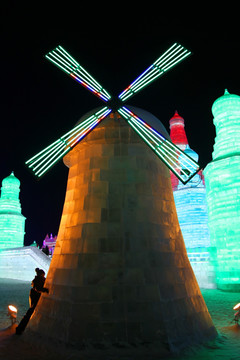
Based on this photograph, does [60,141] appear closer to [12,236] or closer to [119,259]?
[119,259]

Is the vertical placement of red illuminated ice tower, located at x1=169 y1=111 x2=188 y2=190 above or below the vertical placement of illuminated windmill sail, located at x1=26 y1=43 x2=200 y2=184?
above

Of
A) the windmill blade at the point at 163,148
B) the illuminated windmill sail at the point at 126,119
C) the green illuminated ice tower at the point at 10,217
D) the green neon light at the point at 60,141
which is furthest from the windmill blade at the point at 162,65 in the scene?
the green illuminated ice tower at the point at 10,217

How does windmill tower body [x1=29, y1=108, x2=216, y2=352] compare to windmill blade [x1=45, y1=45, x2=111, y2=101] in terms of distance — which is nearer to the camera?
windmill tower body [x1=29, y1=108, x2=216, y2=352]

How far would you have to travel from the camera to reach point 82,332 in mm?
5449

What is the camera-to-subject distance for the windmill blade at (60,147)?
7.33m

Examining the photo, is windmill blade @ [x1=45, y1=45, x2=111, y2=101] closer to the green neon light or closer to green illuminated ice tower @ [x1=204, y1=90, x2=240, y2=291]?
the green neon light

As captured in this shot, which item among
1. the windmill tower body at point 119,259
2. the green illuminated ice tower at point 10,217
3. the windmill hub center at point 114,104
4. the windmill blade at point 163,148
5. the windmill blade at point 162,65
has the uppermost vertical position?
the green illuminated ice tower at point 10,217

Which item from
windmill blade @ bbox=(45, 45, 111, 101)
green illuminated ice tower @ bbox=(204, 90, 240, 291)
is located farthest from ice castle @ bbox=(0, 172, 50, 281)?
windmill blade @ bbox=(45, 45, 111, 101)

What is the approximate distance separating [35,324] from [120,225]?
304 cm

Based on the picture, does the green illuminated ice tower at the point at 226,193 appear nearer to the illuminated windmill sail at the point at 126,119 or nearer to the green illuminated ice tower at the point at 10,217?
the illuminated windmill sail at the point at 126,119

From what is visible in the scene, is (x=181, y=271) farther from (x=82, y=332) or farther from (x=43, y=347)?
(x=43, y=347)

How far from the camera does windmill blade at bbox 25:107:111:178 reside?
733cm

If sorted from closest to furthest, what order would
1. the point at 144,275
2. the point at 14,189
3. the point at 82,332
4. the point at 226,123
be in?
the point at 82,332, the point at 144,275, the point at 226,123, the point at 14,189

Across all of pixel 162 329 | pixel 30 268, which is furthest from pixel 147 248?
pixel 30 268
